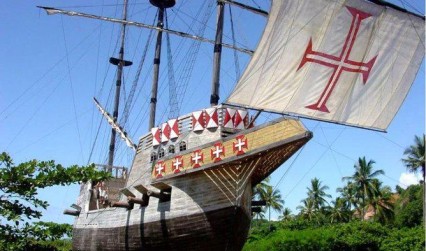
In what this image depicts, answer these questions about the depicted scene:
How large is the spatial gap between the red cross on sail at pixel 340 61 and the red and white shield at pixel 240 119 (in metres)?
3.78

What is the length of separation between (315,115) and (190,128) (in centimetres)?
576

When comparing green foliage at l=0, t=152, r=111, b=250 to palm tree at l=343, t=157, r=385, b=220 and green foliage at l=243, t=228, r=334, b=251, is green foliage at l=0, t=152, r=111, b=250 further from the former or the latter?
palm tree at l=343, t=157, r=385, b=220

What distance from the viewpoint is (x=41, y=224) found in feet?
15.5

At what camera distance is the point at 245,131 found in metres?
14.7

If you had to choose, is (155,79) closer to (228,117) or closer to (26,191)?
(228,117)

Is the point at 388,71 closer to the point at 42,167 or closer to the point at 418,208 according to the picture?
the point at 42,167

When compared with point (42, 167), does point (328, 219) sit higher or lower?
higher

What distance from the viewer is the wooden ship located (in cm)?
1497

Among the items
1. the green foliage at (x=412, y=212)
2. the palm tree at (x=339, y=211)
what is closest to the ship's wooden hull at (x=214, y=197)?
the green foliage at (x=412, y=212)

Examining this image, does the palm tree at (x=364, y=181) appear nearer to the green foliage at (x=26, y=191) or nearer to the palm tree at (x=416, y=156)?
→ the palm tree at (x=416, y=156)

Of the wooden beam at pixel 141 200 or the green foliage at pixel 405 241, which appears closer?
the wooden beam at pixel 141 200

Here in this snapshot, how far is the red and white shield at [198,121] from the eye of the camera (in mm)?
16266

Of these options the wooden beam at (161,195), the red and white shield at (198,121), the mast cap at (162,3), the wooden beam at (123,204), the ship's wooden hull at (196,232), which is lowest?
the ship's wooden hull at (196,232)

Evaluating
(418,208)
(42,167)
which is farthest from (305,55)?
(418,208)
